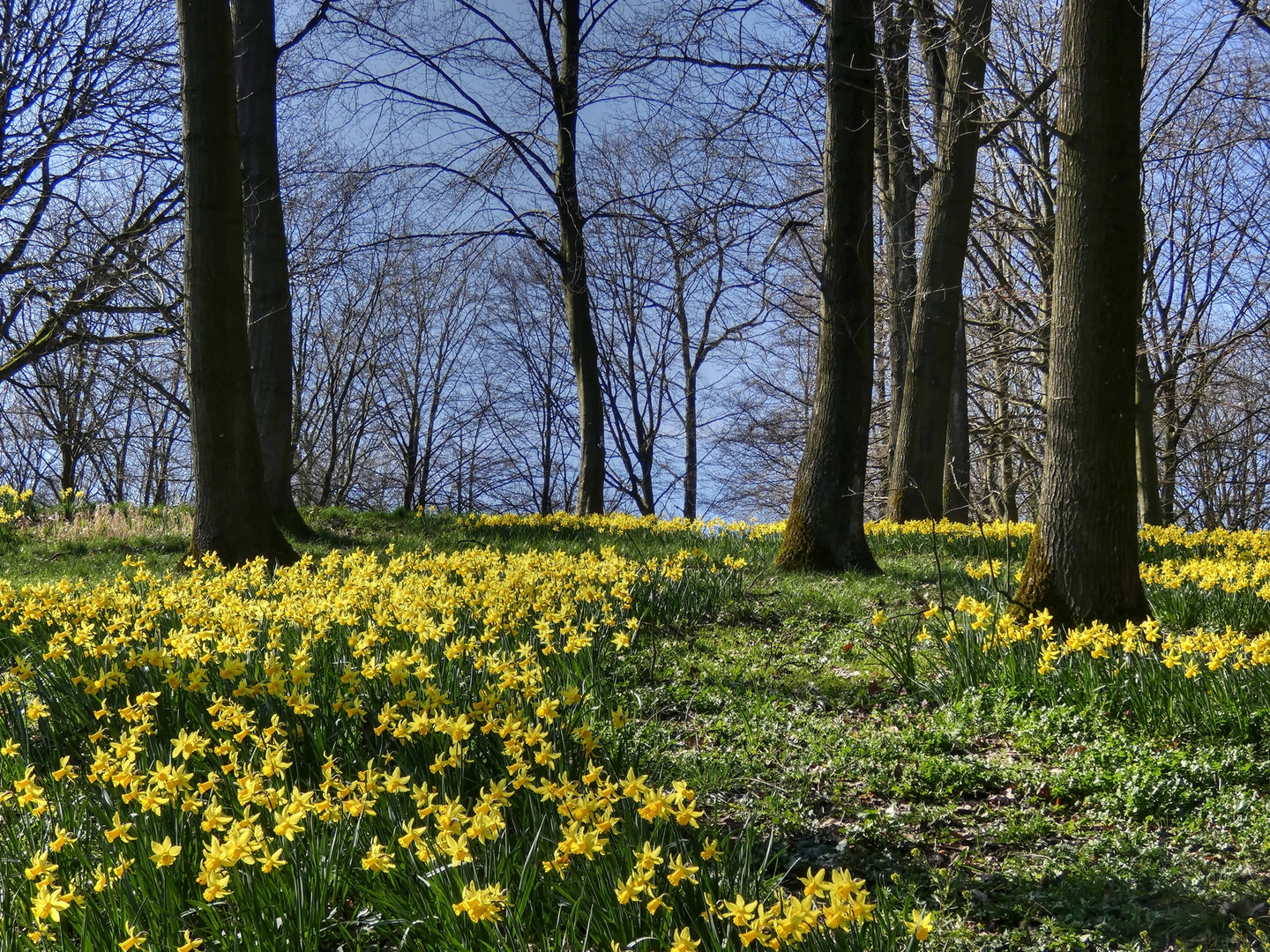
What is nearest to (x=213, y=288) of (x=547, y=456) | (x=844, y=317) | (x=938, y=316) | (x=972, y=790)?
(x=844, y=317)

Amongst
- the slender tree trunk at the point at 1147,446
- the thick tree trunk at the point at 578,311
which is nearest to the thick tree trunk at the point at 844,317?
the thick tree trunk at the point at 578,311

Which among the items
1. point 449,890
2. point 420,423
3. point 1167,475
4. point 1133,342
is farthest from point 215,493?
point 420,423

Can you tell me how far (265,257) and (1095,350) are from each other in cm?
886

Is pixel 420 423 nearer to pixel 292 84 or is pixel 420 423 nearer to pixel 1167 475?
pixel 292 84

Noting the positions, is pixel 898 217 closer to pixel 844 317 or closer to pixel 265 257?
pixel 844 317

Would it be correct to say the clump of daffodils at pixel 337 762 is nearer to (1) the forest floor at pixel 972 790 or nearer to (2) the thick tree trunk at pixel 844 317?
(1) the forest floor at pixel 972 790

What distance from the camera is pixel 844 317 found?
7691 millimetres

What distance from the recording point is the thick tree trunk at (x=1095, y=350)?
491 centimetres

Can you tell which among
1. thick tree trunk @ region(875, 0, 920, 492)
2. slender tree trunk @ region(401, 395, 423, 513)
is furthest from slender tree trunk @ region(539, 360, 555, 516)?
thick tree trunk @ region(875, 0, 920, 492)

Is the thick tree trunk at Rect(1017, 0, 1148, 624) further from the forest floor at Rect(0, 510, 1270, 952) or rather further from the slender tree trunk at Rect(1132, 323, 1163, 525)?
the slender tree trunk at Rect(1132, 323, 1163, 525)

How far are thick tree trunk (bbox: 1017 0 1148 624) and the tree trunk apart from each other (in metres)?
8.00

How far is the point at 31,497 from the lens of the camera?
11320mm

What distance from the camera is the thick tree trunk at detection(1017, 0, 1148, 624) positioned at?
4.91m

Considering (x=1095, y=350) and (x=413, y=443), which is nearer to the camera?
(x=1095, y=350)
